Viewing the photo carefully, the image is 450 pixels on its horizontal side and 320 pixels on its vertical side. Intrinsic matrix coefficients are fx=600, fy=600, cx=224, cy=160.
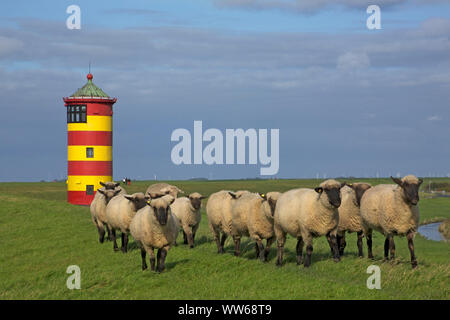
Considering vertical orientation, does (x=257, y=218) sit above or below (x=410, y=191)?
below

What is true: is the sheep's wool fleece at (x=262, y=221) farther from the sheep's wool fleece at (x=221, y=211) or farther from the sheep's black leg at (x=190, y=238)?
the sheep's black leg at (x=190, y=238)

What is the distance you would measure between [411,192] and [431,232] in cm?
3255

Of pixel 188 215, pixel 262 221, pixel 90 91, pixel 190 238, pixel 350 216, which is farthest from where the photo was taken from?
pixel 90 91

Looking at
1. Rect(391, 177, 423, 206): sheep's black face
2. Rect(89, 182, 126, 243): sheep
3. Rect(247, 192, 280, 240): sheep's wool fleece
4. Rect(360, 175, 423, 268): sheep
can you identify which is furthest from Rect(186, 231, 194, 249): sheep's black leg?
Rect(391, 177, 423, 206): sheep's black face

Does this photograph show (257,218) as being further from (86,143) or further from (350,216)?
(86,143)

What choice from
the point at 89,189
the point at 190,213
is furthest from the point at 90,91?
the point at 190,213

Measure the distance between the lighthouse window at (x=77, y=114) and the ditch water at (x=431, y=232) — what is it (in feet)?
93.0

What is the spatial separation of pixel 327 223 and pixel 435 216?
1824 inches

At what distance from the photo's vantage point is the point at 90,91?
166 ft

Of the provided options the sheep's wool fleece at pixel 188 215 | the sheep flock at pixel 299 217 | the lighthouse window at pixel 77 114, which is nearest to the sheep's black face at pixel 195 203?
the sheep's wool fleece at pixel 188 215

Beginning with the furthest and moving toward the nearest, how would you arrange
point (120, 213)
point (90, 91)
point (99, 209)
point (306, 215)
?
point (90, 91) < point (99, 209) < point (120, 213) < point (306, 215)

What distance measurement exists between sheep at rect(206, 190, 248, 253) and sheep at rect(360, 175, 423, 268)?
5242 millimetres

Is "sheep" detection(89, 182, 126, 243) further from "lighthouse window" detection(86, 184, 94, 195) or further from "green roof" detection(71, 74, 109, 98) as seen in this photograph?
"green roof" detection(71, 74, 109, 98)
